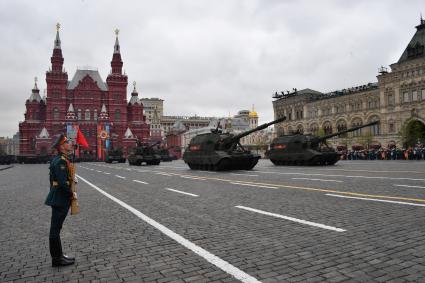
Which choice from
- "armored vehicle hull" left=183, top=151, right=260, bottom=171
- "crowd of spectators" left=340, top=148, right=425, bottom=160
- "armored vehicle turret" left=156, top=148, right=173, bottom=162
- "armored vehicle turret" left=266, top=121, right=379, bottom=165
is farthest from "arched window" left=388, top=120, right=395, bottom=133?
"armored vehicle hull" left=183, top=151, right=260, bottom=171

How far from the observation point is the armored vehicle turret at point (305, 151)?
2606 cm

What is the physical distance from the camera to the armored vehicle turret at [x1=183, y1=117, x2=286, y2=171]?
76.0 feet

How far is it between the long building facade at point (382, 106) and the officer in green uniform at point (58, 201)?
49.3 m

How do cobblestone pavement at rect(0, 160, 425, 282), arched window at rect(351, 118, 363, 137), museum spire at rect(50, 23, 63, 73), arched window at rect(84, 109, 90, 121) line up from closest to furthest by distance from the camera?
cobblestone pavement at rect(0, 160, 425, 282), arched window at rect(351, 118, 363, 137), museum spire at rect(50, 23, 63, 73), arched window at rect(84, 109, 90, 121)

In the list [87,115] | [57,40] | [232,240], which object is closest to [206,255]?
[232,240]

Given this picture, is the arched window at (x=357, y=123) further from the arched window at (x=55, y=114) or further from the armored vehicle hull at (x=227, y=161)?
the arched window at (x=55, y=114)

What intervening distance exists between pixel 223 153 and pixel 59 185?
18700mm

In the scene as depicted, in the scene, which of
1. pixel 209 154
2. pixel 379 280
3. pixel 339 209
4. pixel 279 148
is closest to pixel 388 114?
pixel 279 148

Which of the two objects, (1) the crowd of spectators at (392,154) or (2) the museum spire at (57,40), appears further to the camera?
(2) the museum spire at (57,40)

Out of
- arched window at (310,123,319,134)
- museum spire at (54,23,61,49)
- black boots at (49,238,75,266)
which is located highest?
museum spire at (54,23,61,49)

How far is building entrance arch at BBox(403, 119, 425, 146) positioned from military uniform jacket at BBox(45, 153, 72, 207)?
5288 centimetres

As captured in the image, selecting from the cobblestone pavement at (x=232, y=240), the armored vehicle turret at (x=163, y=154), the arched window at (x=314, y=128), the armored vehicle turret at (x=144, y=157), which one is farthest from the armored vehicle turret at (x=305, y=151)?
the arched window at (x=314, y=128)

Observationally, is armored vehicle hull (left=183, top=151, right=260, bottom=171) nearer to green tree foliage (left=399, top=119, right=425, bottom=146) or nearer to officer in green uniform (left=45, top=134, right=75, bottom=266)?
officer in green uniform (left=45, top=134, right=75, bottom=266)

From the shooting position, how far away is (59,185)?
4.76 m
